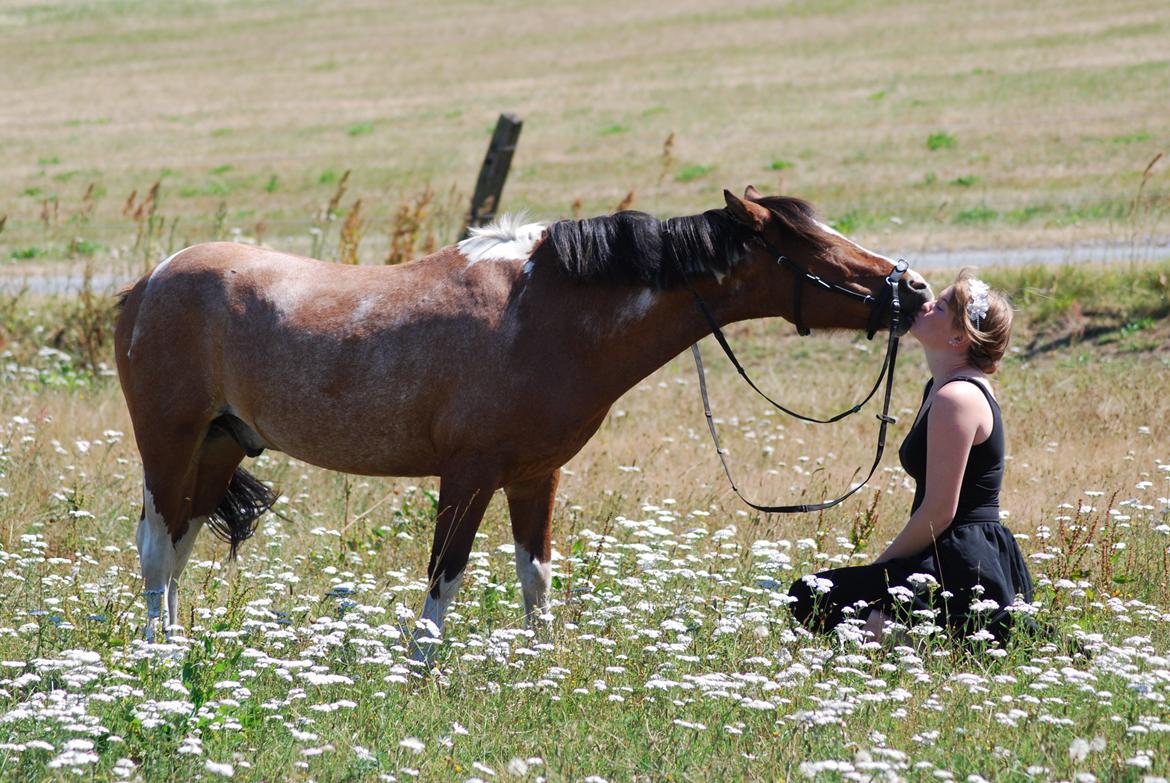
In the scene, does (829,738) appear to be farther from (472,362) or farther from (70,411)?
(70,411)

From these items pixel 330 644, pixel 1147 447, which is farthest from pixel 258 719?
pixel 1147 447

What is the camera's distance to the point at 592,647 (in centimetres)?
559

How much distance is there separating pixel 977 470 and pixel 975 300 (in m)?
0.73

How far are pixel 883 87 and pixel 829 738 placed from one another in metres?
32.4

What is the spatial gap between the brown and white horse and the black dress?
692 millimetres

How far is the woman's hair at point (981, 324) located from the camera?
18.0 feet

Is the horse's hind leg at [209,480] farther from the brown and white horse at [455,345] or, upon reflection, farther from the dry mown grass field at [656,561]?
the dry mown grass field at [656,561]

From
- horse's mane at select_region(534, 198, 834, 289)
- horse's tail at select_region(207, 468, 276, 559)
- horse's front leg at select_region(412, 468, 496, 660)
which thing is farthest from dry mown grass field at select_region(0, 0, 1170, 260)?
horse's front leg at select_region(412, 468, 496, 660)

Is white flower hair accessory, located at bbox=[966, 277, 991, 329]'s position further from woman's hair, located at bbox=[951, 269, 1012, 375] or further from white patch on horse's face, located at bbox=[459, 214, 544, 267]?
white patch on horse's face, located at bbox=[459, 214, 544, 267]

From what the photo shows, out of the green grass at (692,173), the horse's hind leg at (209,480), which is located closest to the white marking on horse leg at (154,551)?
the horse's hind leg at (209,480)

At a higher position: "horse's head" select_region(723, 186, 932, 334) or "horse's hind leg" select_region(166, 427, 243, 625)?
"horse's head" select_region(723, 186, 932, 334)

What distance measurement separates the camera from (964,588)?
556cm

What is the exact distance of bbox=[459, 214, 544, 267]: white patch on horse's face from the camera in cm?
604

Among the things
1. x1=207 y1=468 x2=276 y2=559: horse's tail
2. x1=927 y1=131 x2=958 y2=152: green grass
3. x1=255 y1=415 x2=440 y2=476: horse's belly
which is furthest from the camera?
x1=927 y1=131 x2=958 y2=152: green grass
